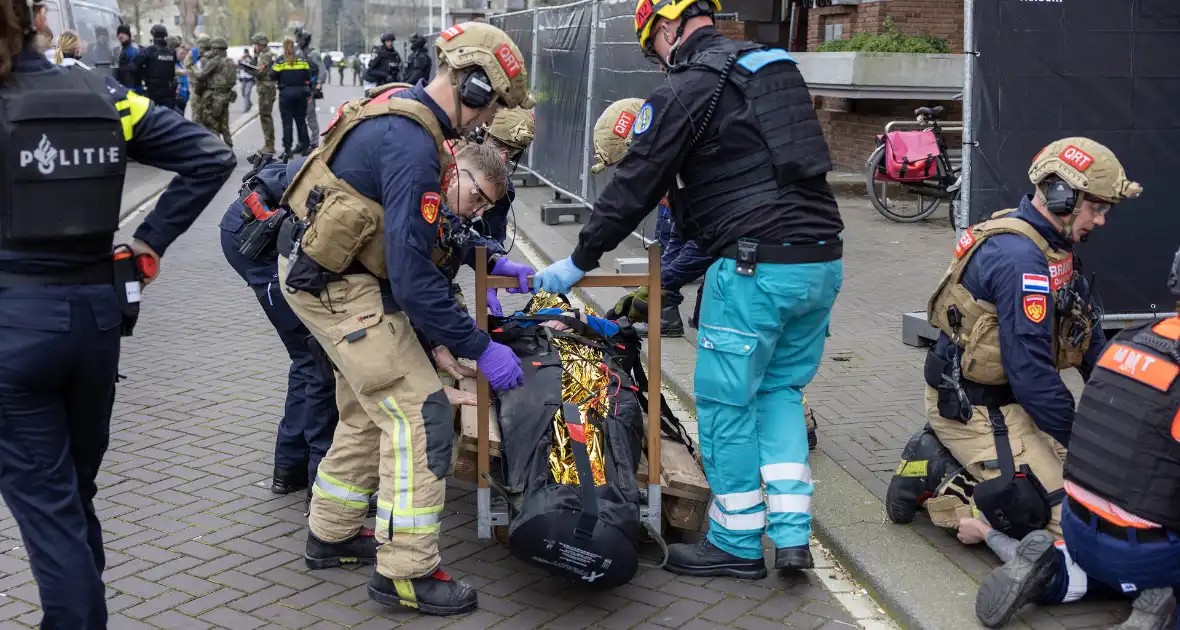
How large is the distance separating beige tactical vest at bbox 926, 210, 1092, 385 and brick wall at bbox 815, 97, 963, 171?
1177 cm

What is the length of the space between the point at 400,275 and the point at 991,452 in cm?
234

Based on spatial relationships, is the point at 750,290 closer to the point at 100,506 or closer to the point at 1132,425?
the point at 1132,425

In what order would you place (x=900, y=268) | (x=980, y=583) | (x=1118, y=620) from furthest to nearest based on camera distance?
1. (x=900, y=268)
2. (x=980, y=583)
3. (x=1118, y=620)

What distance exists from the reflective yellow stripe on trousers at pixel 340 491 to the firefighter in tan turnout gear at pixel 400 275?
0.57 feet

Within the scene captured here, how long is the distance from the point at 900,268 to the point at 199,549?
24.0 ft

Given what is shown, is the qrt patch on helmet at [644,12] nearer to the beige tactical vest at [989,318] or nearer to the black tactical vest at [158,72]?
the beige tactical vest at [989,318]

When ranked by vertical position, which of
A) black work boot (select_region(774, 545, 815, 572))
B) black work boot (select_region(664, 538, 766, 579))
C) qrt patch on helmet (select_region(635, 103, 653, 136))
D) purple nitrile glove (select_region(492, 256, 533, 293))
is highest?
qrt patch on helmet (select_region(635, 103, 653, 136))

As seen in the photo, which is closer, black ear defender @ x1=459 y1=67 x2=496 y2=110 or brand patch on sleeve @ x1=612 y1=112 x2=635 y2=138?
black ear defender @ x1=459 y1=67 x2=496 y2=110

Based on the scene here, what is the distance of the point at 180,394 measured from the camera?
672cm

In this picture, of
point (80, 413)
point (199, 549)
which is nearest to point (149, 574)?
point (199, 549)

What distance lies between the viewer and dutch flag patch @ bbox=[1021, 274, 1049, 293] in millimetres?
4246

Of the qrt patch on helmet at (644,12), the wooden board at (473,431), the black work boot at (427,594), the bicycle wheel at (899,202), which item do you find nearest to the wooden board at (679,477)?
the wooden board at (473,431)

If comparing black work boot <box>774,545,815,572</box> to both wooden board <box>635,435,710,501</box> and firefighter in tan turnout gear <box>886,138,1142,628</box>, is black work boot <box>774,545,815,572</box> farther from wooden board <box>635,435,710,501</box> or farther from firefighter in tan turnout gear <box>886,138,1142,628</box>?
firefighter in tan turnout gear <box>886,138,1142,628</box>

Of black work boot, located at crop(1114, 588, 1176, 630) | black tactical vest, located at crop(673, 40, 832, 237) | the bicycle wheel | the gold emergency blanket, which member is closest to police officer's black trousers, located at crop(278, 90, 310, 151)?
the bicycle wheel
